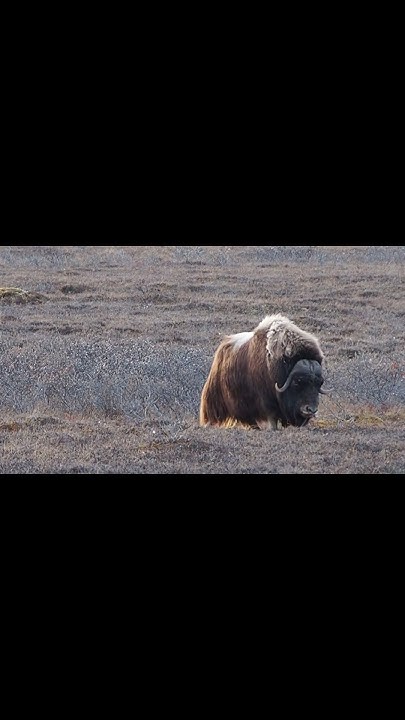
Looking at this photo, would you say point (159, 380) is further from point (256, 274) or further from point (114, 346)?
point (256, 274)

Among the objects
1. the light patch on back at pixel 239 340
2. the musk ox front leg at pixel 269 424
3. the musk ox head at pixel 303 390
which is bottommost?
the musk ox front leg at pixel 269 424

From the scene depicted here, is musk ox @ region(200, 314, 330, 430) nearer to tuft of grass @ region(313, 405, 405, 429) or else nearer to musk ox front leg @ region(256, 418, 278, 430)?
musk ox front leg @ region(256, 418, 278, 430)

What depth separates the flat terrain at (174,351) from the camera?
9609 mm

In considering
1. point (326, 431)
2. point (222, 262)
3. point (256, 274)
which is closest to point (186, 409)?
point (326, 431)

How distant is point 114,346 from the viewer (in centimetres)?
1638

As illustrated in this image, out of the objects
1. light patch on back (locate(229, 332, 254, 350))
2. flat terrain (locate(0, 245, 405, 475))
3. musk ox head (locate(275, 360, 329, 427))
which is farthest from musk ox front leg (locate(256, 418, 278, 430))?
light patch on back (locate(229, 332, 254, 350))

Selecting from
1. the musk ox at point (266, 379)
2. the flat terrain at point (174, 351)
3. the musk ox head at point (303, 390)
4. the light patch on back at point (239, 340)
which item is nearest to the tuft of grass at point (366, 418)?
the flat terrain at point (174, 351)

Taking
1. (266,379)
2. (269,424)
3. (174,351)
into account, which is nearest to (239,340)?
(266,379)

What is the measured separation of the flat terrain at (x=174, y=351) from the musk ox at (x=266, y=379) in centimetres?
36

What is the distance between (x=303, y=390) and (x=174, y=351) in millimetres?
4752

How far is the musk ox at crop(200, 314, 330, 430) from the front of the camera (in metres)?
11.3

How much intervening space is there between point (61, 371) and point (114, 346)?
2291mm

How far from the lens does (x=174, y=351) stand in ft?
51.6

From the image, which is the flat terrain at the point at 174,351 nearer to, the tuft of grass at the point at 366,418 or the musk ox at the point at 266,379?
the tuft of grass at the point at 366,418
